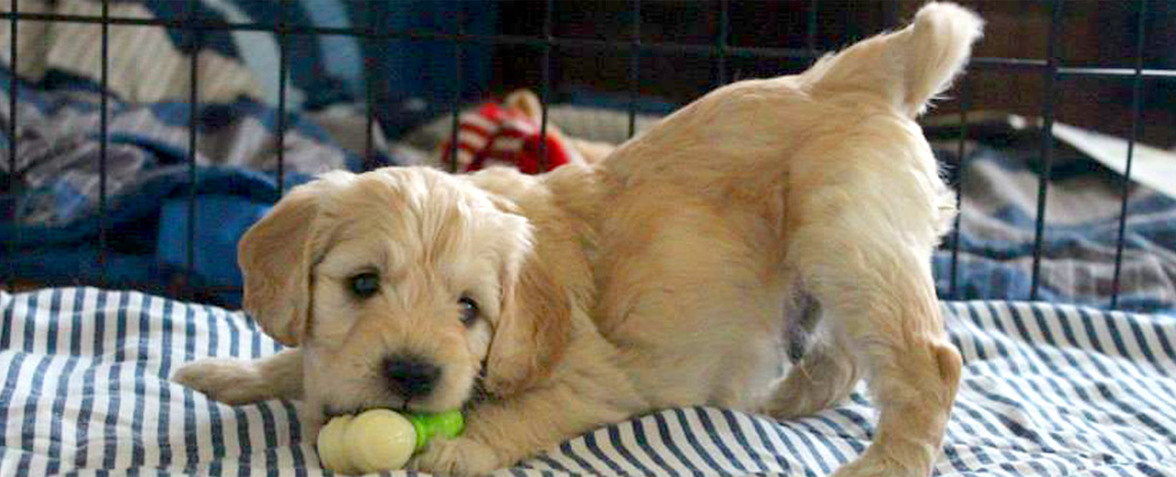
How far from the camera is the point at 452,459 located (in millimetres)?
2068

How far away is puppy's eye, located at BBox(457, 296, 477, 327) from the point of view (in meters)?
2.07

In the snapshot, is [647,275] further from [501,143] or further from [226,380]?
[501,143]

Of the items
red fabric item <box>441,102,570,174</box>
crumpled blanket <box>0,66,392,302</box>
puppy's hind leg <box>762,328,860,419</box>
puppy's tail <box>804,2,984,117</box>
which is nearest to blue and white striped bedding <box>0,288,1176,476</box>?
puppy's hind leg <box>762,328,860,419</box>

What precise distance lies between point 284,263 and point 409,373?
29 cm

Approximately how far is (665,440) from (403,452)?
43 cm

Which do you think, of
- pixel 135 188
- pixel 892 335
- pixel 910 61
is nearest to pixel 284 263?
pixel 892 335

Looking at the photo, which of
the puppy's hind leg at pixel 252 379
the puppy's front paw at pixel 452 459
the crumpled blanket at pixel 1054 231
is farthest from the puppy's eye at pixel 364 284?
the crumpled blanket at pixel 1054 231

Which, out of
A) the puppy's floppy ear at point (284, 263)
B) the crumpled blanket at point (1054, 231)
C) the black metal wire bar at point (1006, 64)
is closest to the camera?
the puppy's floppy ear at point (284, 263)

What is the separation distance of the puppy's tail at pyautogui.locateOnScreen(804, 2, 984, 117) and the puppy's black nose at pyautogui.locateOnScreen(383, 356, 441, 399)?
84 cm

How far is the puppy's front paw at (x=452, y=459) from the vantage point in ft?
6.76

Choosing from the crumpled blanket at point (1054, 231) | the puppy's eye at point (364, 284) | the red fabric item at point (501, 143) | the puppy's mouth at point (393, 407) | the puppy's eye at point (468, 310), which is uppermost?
the puppy's eye at point (364, 284)

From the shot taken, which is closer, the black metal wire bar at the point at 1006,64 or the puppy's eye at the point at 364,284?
the puppy's eye at the point at 364,284

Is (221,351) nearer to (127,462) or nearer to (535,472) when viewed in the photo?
(127,462)

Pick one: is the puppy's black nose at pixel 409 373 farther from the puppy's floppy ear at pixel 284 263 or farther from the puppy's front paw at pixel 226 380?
the puppy's front paw at pixel 226 380
